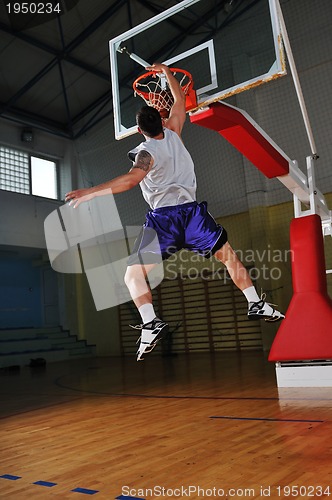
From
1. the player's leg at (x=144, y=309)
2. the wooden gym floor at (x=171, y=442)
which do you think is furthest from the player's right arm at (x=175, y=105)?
the wooden gym floor at (x=171, y=442)

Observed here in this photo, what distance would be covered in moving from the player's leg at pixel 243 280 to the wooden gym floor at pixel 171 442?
2.81 ft

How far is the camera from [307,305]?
5570mm

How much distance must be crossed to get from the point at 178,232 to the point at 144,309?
1.52 feet

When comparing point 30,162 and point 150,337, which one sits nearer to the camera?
point 150,337

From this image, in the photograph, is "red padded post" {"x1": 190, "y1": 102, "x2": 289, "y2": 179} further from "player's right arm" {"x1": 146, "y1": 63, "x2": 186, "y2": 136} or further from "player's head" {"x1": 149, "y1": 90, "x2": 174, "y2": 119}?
"player's right arm" {"x1": 146, "y1": 63, "x2": 186, "y2": 136}

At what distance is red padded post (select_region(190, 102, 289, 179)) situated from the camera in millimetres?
3357

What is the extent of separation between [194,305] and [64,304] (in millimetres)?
5158

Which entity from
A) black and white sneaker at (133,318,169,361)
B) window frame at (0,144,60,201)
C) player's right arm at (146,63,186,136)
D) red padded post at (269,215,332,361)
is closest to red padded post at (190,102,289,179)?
player's right arm at (146,63,186,136)

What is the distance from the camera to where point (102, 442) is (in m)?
3.88

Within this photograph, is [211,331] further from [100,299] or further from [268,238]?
[100,299]

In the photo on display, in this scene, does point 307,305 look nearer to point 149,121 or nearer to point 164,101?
point 164,101

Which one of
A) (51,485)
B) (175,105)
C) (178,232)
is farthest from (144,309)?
(175,105)

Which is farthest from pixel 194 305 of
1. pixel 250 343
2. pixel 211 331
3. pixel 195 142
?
pixel 195 142

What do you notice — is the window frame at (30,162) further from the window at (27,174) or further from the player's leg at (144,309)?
the player's leg at (144,309)
